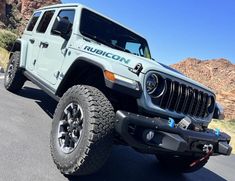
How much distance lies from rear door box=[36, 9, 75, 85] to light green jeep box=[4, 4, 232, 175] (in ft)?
0.07

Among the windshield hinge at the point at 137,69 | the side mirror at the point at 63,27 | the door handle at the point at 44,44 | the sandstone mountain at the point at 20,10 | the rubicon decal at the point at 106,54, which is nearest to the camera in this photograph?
the windshield hinge at the point at 137,69

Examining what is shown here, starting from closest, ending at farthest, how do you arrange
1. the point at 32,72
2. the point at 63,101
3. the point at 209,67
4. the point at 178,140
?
the point at 178,140
the point at 63,101
the point at 32,72
the point at 209,67

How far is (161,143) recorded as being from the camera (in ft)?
11.3

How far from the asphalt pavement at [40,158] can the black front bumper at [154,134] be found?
86cm

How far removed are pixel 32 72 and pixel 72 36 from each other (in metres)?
1.63

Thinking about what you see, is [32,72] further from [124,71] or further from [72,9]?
[124,71]

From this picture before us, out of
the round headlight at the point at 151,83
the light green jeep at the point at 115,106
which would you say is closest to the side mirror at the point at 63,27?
the light green jeep at the point at 115,106

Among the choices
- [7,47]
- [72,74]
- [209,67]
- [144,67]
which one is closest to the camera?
[144,67]

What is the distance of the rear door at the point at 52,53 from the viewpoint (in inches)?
197

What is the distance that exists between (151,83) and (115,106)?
1.76 ft

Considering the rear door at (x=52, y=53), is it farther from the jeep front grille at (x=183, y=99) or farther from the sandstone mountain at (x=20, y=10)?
the sandstone mountain at (x=20, y=10)

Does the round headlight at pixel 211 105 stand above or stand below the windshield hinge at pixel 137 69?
below

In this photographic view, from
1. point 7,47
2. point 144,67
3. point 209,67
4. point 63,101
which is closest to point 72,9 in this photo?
point 63,101

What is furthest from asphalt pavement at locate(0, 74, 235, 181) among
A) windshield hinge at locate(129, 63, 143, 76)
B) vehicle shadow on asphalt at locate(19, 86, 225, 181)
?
windshield hinge at locate(129, 63, 143, 76)
